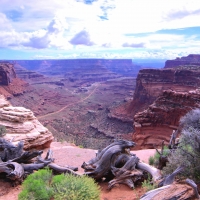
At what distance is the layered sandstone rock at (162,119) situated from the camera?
29.0 m

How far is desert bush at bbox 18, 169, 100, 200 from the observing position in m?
7.23

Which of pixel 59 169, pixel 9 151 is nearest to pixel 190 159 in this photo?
pixel 59 169

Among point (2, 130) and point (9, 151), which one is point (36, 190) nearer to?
point (9, 151)

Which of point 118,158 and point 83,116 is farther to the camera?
point 83,116

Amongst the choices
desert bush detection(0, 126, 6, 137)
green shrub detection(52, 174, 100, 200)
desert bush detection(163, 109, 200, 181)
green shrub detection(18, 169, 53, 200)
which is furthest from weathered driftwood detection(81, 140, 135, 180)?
desert bush detection(0, 126, 6, 137)

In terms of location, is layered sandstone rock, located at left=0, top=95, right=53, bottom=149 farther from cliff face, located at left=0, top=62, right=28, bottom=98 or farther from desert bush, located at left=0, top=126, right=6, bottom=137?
cliff face, located at left=0, top=62, right=28, bottom=98

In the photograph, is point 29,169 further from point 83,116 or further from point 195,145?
point 83,116

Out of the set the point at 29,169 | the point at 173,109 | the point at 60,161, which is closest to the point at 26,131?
the point at 60,161

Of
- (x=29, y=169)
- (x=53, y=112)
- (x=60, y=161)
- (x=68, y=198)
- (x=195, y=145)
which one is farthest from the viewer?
(x=53, y=112)

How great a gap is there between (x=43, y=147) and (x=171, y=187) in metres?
12.2

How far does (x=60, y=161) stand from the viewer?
1452 centimetres

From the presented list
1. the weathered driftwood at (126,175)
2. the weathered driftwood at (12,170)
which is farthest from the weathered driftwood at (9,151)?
the weathered driftwood at (126,175)

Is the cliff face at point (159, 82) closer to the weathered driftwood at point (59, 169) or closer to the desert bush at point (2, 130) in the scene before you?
the desert bush at point (2, 130)

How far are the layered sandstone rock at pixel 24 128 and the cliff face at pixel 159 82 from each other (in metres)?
42.2
